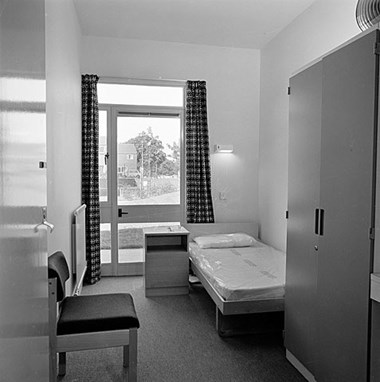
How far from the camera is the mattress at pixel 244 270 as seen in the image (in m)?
2.88

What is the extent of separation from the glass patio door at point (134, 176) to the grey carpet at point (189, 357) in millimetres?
1401

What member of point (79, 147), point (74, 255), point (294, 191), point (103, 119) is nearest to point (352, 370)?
point (294, 191)

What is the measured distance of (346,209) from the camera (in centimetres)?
197

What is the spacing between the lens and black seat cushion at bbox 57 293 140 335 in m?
2.16

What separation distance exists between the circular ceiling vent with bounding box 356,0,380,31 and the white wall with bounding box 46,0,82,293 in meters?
2.02

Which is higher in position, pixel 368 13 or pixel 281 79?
pixel 281 79

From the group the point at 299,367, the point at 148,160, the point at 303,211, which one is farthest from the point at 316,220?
the point at 148,160

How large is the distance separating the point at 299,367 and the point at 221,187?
2.80 metres

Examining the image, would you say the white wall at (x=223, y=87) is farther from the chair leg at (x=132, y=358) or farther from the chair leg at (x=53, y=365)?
the chair leg at (x=53, y=365)

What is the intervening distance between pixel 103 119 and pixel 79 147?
63 centimetres

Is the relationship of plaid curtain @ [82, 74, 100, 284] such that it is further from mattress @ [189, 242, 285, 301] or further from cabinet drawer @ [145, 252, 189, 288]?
mattress @ [189, 242, 285, 301]

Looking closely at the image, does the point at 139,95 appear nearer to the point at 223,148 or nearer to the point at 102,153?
the point at 102,153

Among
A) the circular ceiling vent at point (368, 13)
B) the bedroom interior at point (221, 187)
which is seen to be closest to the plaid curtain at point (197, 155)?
the bedroom interior at point (221, 187)

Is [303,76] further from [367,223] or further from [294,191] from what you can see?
[367,223]
